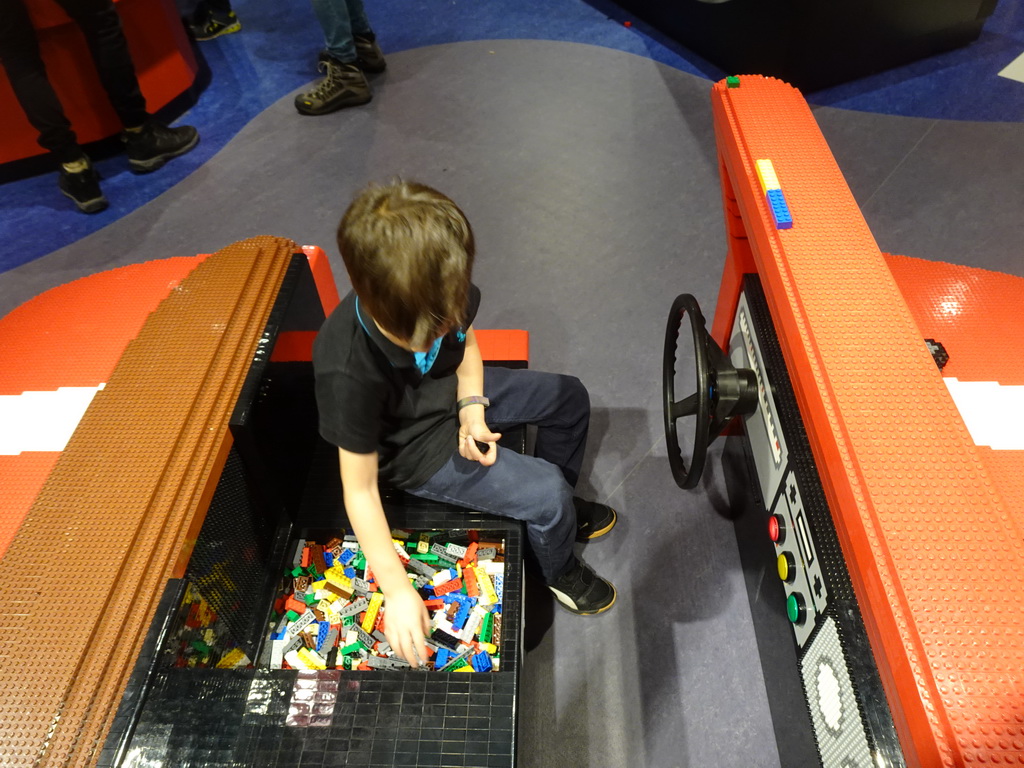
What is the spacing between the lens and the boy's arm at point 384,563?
108 centimetres

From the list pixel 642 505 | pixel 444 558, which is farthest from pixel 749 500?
pixel 444 558

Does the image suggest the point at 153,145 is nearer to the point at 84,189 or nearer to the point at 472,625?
the point at 84,189

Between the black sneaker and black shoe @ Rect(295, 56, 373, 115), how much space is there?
945 millimetres

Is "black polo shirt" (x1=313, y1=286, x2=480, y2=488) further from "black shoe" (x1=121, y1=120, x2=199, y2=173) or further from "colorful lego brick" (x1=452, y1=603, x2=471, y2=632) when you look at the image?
"black shoe" (x1=121, y1=120, x2=199, y2=173)

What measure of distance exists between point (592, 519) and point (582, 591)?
0.23 metres

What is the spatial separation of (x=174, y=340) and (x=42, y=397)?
1.41ft

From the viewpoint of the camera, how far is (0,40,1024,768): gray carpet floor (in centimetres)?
157

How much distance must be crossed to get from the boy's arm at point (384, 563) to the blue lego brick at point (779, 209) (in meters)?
0.79

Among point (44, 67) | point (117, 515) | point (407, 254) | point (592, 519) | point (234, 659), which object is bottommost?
point (592, 519)

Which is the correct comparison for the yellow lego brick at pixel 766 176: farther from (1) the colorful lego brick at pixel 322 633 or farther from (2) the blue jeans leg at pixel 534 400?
(1) the colorful lego brick at pixel 322 633

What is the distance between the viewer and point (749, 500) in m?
1.74

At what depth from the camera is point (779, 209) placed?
1.23m

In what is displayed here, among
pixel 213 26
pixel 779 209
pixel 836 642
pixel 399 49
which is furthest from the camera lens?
pixel 213 26

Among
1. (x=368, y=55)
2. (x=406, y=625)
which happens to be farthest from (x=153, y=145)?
(x=406, y=625)
